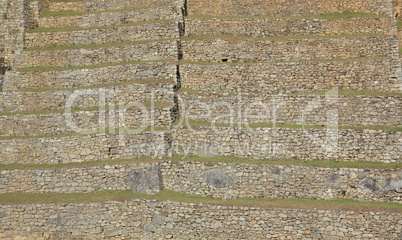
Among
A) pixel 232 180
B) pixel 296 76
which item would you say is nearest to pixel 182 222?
pixel 232 180

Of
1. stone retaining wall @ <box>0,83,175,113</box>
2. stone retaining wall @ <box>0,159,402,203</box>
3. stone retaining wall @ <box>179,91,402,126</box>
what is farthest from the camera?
stone retaining wall @ <box>0,83,175,113</box>

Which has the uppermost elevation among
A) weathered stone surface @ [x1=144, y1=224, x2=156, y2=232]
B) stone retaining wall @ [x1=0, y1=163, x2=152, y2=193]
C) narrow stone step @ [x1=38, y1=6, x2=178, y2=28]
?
narrow stone step @ [x1=38, y1=6, x2=178, y2=28]

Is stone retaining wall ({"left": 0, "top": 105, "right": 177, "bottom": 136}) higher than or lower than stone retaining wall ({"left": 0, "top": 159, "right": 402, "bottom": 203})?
higher

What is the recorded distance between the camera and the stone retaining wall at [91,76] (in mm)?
22766

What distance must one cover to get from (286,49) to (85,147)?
12.7 metres

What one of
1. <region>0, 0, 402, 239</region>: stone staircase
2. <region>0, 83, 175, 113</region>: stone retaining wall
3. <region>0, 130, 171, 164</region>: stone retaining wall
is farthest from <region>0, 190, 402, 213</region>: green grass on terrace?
<region>0, 83, 175, 113</region>: stone retaining wall

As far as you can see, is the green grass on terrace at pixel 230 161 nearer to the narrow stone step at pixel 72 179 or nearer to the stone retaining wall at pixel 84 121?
the narrow stone step at pixel 72 179

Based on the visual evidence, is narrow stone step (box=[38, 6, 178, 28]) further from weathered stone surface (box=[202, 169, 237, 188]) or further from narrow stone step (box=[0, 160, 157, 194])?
weathered stone surface (box=[202, 169, 237, 188])

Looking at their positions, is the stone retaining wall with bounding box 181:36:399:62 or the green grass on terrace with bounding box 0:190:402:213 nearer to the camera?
the green grass on terrace with bounding box 0:190:402:213

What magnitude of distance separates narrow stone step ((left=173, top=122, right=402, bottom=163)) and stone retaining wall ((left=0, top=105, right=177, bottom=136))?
Answer: 1404 millimetres

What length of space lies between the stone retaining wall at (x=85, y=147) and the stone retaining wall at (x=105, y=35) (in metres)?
7.25

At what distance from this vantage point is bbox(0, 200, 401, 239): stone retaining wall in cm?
1722

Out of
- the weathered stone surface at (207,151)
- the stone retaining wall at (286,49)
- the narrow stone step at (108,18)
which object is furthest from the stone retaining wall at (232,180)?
the narrow stone step at (108,18)

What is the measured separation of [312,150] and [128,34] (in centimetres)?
1331
